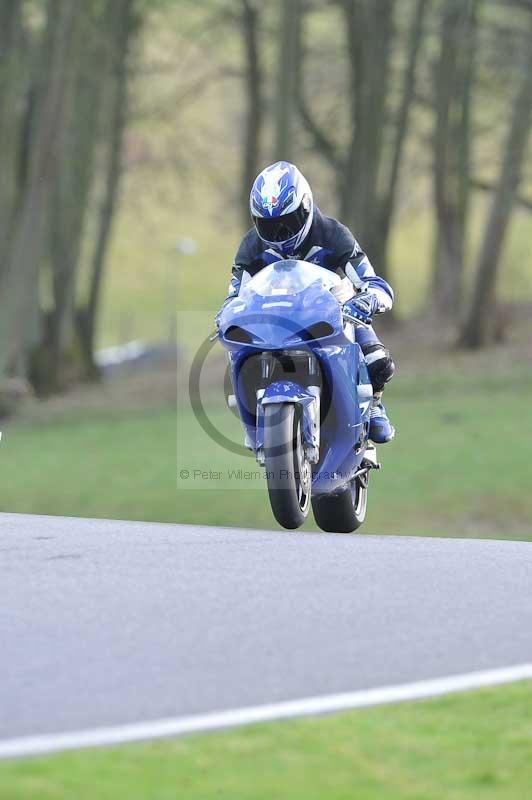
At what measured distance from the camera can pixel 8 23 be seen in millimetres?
29969

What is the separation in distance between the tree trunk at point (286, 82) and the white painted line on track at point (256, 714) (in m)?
25.5

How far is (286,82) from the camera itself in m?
32.1

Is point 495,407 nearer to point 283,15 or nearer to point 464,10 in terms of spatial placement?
point 283,15

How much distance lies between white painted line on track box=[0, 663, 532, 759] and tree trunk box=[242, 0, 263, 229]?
36.9 m

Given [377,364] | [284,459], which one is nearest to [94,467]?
[377,364]

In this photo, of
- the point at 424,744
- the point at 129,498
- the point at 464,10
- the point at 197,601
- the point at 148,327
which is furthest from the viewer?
the point at 148,327

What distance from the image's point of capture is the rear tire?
11.3 meters

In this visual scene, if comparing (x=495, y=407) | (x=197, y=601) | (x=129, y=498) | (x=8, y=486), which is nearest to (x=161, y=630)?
(x=197, y=601)

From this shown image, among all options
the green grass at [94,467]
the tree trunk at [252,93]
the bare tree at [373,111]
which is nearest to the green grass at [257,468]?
the green grass at [94,467]

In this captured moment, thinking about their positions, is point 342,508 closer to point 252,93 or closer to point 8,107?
point 8,107

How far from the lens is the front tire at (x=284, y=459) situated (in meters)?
9.64

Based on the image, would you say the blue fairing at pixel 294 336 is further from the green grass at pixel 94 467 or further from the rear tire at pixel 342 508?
the green grass at pixel 94 467

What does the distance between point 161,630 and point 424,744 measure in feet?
6.22

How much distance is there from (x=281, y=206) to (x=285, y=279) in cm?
41
